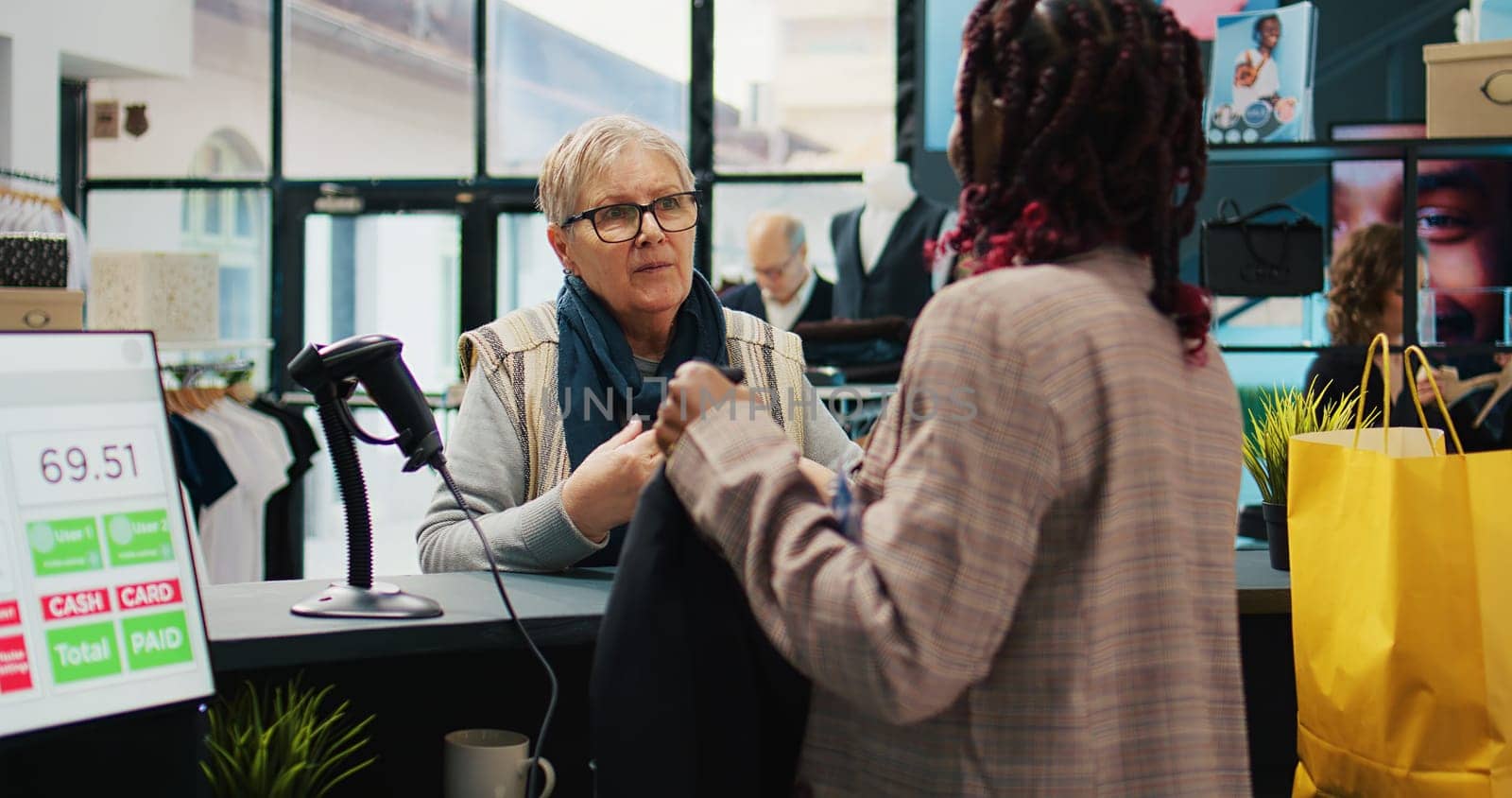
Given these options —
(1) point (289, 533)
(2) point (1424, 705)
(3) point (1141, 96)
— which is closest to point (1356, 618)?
(2) point (1424, 705)

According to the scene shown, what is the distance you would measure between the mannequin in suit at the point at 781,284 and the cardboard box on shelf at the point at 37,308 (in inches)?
97.8

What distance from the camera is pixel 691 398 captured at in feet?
3.70

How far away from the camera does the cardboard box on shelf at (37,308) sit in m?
2.44

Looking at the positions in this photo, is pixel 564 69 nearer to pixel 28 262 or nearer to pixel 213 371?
pixel 213 371

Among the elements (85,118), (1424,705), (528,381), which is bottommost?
(1424,705)

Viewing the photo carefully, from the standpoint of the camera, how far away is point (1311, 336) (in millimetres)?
4059

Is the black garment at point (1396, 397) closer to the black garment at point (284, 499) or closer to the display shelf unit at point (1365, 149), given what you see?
the display shelf unit at point (1365, 149)

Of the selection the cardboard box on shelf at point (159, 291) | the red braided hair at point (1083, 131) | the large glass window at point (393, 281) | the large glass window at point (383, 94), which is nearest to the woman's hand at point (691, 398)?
the red braided hair at point (1083, 131)

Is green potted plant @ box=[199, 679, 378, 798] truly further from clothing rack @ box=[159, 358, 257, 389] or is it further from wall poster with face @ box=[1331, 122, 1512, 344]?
wall poster with face @ box=[1331, 122, 1512, 344]

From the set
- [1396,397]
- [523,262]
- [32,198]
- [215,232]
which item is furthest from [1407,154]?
[215,232]

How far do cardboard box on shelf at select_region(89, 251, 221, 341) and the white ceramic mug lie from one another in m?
4.07

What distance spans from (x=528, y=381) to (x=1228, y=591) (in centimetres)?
115

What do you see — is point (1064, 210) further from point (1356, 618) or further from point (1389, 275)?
point (1389, 275)

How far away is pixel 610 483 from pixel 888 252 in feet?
9.94
